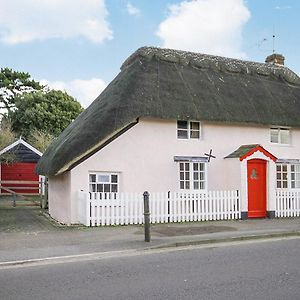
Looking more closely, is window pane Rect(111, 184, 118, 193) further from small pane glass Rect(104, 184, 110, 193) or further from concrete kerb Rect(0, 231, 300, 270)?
concrete kerb Rect(0, 231, 300, 270)

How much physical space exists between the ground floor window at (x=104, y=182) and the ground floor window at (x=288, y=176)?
7.58m

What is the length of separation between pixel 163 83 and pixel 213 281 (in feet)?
38.9

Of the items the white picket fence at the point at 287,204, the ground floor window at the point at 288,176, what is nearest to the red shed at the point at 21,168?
the ground floor window at the point at 288,176

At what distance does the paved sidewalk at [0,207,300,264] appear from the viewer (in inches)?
419

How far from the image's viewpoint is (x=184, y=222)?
16.1 metres

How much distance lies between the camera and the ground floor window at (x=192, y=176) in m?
17.5

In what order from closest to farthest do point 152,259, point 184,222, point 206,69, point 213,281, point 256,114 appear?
point 213,281
point 152,259
point 184,222
point 256,114
point 206,69

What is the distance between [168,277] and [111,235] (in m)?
5.41

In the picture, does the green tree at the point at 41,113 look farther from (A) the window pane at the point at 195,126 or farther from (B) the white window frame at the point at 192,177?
(B) the white window frame at the point at 192,177

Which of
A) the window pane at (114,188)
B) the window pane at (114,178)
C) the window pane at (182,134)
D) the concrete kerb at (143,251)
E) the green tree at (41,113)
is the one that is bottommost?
the concrete kerb at (143,251)

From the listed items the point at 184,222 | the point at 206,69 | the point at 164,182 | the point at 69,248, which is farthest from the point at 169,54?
the point at 69,248

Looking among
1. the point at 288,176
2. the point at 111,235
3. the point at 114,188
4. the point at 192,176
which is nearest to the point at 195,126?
the point at 192,176

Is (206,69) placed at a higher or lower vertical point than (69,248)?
higher

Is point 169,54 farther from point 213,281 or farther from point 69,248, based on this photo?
point 213,281
